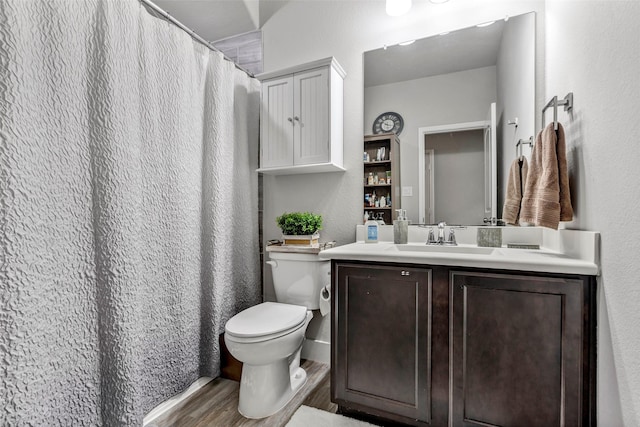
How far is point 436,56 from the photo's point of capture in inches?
70.8

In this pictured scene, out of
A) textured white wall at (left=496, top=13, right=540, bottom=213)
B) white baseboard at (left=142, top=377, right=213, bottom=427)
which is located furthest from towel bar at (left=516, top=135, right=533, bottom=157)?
white baseboard at (left=142, top=377, right=213, bottom=427)

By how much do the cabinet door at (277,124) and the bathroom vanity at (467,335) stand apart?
893 millimetres

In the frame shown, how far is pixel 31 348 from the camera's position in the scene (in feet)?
3.35

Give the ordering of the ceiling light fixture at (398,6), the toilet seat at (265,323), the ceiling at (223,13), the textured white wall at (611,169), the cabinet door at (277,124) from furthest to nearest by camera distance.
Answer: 1. the ceiling at (223,13)
2. the cabinet door at (277,124)
3. the ceiling light fixture at (398,6)
4. the toilet seat at (265,323)
5. the textured white wall at (611,169)

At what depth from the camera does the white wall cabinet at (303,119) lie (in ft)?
6.26

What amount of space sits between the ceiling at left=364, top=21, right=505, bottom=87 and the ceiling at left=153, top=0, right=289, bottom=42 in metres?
0.94

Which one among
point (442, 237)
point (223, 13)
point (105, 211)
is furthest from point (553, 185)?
point (223, 13)

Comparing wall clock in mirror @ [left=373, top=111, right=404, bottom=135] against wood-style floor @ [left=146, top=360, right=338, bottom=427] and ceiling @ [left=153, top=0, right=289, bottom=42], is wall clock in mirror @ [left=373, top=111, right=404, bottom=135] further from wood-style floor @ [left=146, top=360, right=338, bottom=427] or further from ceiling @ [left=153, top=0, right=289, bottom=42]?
wood-style floor @ [left=146, top=360, right=338, bottom=427]

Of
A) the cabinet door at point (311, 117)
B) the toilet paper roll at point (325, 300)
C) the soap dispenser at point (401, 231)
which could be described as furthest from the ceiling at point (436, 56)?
the toilet paper roll at point (325, 300)

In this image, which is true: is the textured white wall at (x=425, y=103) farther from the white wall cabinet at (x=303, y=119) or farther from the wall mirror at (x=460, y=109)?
the white wall cabinet at (x=303, y=119)

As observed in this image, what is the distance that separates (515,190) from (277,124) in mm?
1456

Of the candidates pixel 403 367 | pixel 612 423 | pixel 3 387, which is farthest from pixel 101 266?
pixel 612 423

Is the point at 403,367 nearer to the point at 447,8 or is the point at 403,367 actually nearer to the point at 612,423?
the point at 612,423

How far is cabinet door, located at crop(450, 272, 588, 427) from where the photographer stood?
108 centimetres
